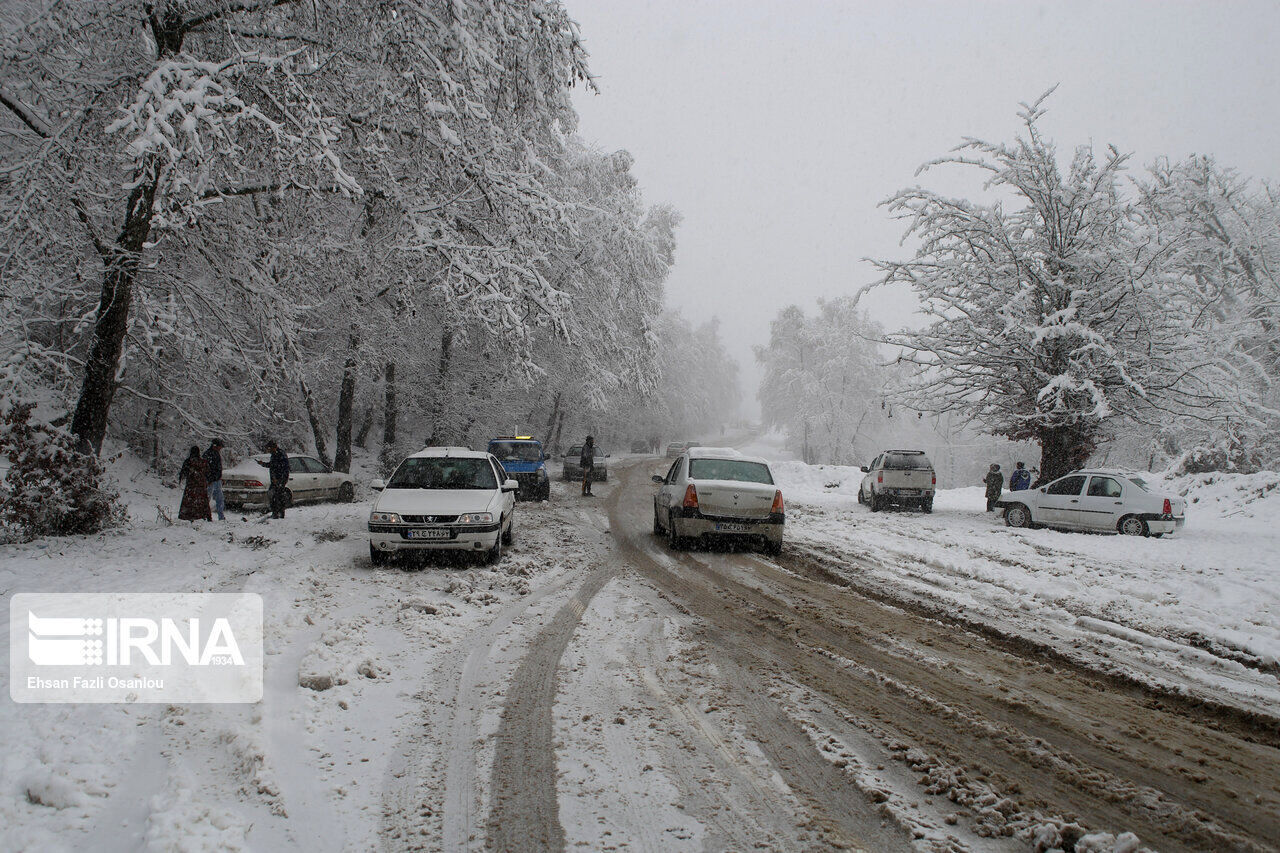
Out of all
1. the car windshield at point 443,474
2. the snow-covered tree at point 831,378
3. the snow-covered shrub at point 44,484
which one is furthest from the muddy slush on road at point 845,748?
the snow-covered tree at point 831,378

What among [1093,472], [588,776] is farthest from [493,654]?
[1093,472]

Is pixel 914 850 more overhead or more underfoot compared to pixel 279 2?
more underfoot

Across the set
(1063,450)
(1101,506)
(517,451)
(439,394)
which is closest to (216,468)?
(517,451)

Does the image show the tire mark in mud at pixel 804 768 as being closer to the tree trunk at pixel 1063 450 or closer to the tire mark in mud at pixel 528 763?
the tire mark in mud at pixel 528 763

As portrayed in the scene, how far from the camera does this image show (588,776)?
364 centimetres

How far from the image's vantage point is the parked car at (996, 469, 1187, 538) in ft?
45.6

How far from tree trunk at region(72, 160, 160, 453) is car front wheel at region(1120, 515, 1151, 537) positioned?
18494 millimetres

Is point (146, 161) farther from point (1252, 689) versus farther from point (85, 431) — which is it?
point (1252, 689)

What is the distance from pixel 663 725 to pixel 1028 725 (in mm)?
2445

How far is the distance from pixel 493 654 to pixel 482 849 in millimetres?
2714

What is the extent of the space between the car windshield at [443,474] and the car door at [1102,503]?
43.7 ft

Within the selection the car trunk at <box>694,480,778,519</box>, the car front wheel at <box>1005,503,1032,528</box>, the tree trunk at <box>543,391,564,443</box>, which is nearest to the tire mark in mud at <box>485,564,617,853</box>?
the car trunk at <box>694,480,778,519</box>

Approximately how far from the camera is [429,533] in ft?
28.3

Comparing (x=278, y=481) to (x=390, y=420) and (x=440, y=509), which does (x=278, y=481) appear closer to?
(x=440, y=509)
